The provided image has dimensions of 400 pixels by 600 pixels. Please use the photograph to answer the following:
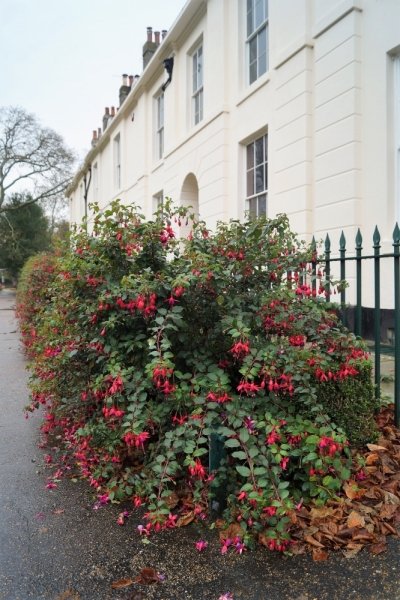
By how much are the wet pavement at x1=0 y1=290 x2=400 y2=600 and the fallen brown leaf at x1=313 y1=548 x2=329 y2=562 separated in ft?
0.08

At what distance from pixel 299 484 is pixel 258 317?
0.99 meters

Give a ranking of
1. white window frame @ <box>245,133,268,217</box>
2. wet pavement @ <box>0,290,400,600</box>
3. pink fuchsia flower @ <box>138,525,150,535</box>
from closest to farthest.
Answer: wet pavement @ <box>0,290,400,600</box> → pink fuchsia flower @ <box>138,525,150,535</box> → white window frame @ <box>245,133,268,217</box>

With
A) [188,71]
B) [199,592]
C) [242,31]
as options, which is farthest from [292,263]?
[188,71]

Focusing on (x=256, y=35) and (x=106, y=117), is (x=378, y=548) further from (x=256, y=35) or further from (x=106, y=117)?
(x=106, y=117)

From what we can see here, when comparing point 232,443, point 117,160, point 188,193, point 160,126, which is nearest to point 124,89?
point 117,160

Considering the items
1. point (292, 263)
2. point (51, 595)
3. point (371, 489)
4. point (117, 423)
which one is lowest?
point (51, 595)

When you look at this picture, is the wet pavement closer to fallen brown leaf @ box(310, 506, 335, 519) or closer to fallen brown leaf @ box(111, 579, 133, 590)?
fallen brown leaf @ box(111, 579, 133, 590)

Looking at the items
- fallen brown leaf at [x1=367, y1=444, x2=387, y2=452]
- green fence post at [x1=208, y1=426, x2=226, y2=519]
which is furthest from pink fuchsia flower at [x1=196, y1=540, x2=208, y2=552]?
fallen brown leaf at [x1=367, y1=444, x2=387, y2=452]

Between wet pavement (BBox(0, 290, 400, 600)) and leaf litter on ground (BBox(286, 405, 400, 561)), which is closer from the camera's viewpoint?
wet pavement (BBox(0, 290, 400, 600))

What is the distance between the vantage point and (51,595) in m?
1.93

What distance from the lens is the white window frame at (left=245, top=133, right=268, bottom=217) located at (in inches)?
360

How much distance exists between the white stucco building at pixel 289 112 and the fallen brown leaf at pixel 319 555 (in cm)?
512

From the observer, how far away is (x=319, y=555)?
213 cm

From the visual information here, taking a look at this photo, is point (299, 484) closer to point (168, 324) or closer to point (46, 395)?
point (168, 324)
